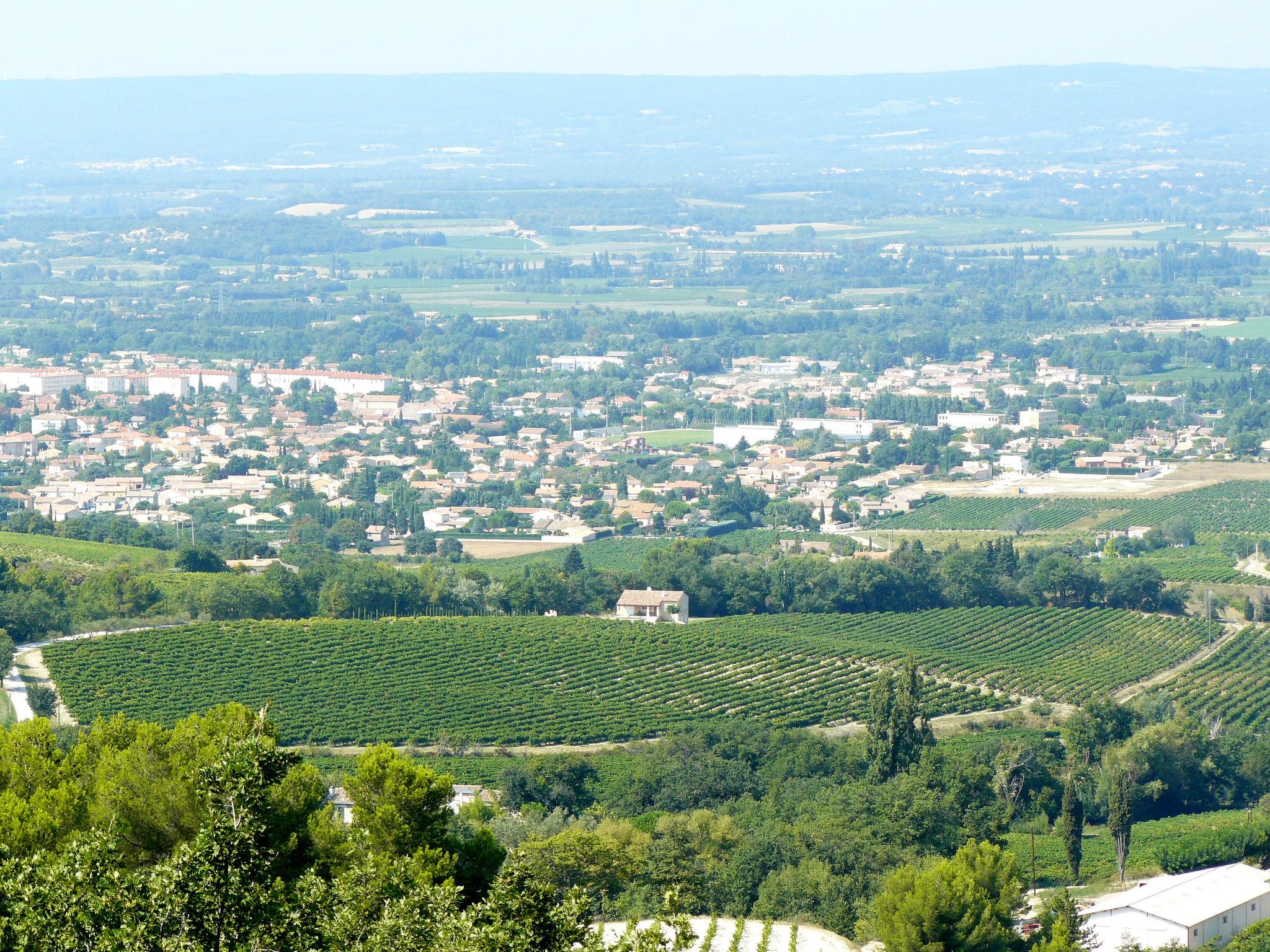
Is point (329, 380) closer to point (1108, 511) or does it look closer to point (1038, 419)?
point (1038, 419)

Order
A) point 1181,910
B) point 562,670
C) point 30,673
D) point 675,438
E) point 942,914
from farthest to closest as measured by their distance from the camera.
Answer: point 675,438
point 562,670
point 30,673
point 1181,910
point 942,914

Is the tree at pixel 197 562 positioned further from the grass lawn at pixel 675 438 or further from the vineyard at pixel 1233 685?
the grass lawn at pixel 675 438

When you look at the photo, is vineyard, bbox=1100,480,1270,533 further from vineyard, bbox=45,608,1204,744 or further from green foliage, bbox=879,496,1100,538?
vineyard, bbox=45,608,1204,744

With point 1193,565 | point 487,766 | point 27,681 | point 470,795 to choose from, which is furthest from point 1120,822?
point 1193,565

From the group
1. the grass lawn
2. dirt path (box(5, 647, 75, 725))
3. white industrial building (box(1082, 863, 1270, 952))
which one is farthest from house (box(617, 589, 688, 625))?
the grass lawn

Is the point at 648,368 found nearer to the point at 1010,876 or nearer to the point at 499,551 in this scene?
the point at 499,551

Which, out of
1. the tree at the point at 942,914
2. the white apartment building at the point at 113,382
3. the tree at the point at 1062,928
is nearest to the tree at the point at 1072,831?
the tree at the point at 1062,928
